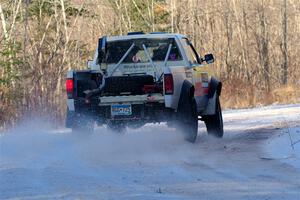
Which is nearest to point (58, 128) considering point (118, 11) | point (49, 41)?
point (49, 41)

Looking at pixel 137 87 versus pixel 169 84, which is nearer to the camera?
pixel 169 84

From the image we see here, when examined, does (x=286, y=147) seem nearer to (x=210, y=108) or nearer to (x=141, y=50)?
(x=210, y=108)

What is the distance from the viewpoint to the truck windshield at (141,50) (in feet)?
40.6

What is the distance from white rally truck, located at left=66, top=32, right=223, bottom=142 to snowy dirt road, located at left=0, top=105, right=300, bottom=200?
41 cm

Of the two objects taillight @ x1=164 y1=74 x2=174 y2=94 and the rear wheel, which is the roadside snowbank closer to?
the rear wheel

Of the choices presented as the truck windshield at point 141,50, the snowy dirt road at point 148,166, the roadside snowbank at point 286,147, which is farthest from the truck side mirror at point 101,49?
the roadside snowbank at point 286,147

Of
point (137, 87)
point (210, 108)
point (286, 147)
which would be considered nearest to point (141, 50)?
point (137, 87)

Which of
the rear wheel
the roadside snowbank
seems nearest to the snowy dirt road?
the roadside snowbank

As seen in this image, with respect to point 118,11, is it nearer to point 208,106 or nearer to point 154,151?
point 208,106

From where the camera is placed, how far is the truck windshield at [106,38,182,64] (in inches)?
487

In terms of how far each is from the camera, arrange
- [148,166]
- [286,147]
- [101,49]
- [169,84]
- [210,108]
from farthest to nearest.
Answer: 1. [210,108]
2. [101,49]
3. [169,84]
4. [286,147]
5. [148,166]

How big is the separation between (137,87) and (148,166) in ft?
8.67

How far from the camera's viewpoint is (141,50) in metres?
12.5

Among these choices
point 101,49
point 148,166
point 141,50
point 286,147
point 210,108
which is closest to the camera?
point 148,166
